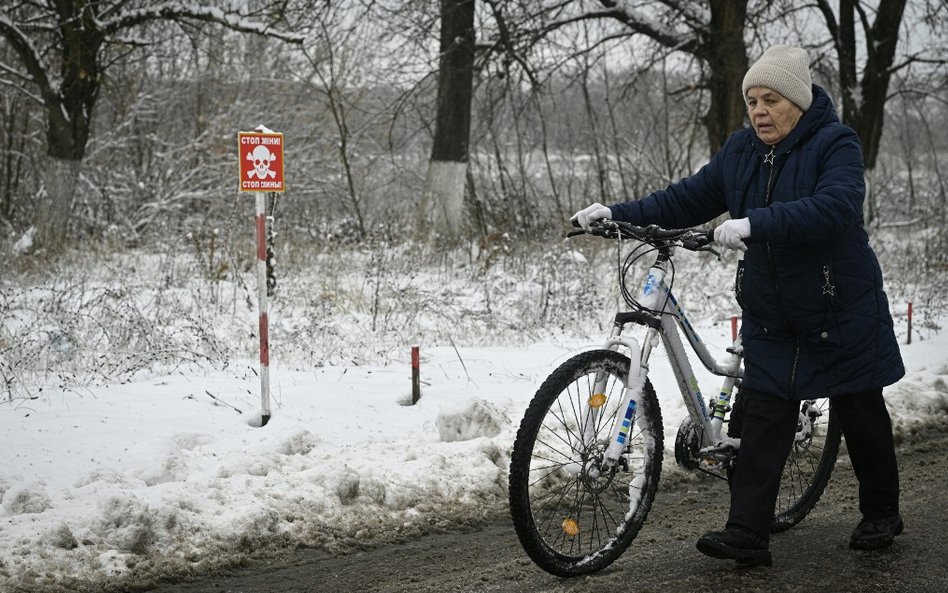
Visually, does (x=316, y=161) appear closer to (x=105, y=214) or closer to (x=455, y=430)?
(x=105, y=214)

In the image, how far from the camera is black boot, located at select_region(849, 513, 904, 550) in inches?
144

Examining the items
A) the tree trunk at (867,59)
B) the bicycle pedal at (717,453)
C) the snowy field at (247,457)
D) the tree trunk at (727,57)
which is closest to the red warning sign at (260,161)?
the snowy field at (247,457)

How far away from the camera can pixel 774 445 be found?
343 centimetres

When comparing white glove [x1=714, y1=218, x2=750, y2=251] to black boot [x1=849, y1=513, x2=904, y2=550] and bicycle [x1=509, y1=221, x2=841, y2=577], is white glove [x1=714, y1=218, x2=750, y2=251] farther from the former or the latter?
black boot [x1=849, y1=513, x2=904, y2=550]

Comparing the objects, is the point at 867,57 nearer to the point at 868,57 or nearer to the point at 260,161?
the point at 868,57

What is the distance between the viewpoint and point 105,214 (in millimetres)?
15133

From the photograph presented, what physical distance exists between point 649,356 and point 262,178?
298 cm

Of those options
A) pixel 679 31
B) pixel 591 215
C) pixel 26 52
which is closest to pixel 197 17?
pixel 26 52

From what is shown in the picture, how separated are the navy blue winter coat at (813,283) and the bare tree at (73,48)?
10552 mm

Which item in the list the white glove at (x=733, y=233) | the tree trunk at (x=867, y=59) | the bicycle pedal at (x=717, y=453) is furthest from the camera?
the tree trunk at (x=867, y=59)

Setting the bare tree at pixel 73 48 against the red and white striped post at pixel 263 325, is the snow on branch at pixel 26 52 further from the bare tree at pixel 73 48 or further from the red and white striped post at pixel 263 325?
the red and white striped post at pixel 263 325

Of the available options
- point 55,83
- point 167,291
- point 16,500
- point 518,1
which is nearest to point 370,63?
point 518,1

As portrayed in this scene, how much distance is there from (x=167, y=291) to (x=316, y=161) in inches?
363

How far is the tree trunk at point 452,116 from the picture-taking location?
14.3 m
